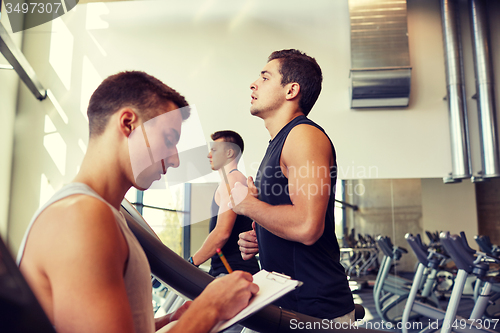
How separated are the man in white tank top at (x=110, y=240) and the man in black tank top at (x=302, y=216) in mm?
446

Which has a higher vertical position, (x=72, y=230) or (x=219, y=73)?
(x=219, y=73)

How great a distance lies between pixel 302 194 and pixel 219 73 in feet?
12.5

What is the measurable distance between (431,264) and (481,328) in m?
1.03

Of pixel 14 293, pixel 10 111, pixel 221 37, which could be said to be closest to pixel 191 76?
pixel 221 37

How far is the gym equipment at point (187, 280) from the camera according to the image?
680 millimetres

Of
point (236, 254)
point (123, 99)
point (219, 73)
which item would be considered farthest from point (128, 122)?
point (219, 73)

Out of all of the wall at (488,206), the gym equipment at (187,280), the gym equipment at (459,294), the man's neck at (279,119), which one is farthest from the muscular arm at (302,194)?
the wall at (488,206)

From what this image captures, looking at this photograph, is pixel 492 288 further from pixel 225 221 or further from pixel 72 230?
pixel 72 230

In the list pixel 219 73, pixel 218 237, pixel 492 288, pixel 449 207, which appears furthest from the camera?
pixel 219 73

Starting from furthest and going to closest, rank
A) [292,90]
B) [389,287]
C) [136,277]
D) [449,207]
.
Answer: [449,207]
[389,287]
[292,90]
[136,277]

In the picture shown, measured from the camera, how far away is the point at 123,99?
702 mm

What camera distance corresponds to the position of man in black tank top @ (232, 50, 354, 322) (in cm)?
109

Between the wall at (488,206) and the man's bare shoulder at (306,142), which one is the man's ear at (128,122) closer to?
the man's bare shoulder at (306,142)

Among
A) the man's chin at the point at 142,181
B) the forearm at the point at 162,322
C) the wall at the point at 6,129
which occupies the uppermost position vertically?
the wall at the point at 6,129
